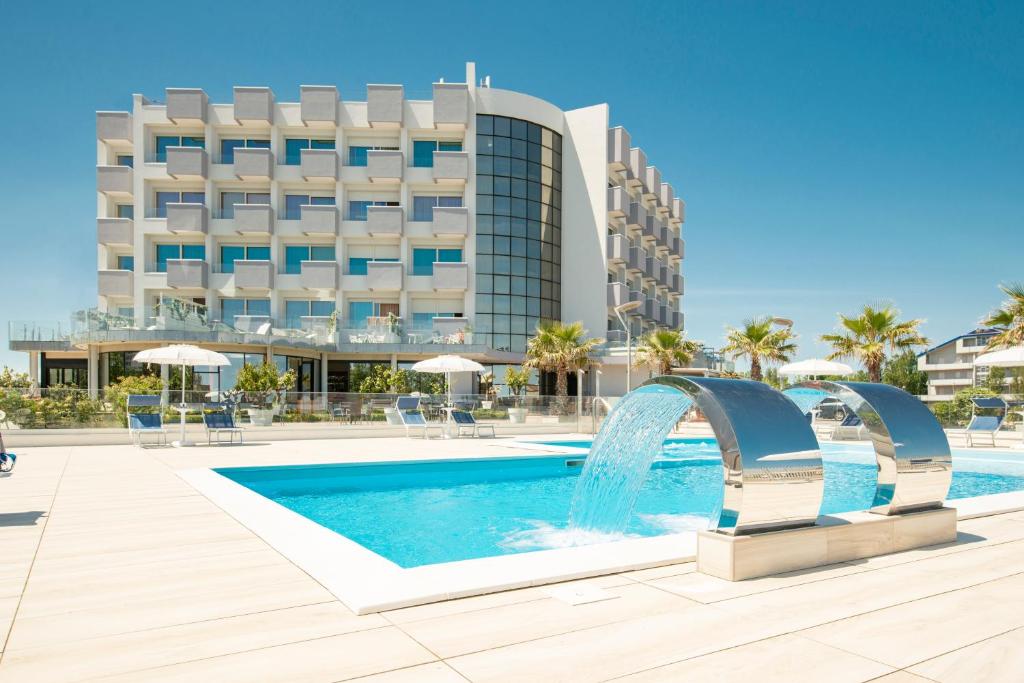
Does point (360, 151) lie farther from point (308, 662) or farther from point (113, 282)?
point (308, 662)

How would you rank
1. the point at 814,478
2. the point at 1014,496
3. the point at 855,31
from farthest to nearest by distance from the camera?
the point at 855,31 → the point at 1014,496 → the point at 814,478

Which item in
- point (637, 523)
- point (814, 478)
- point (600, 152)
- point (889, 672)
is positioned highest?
point (600, 152)

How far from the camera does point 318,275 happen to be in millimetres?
36344

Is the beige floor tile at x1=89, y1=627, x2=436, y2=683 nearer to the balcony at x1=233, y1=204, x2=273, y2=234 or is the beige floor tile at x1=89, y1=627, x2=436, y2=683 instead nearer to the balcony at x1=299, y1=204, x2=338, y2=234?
the balcony at x1=299, y1=204, x2=338, y2=234

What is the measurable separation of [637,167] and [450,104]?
1377 cm

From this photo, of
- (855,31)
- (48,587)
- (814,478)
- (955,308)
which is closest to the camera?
(48,587)

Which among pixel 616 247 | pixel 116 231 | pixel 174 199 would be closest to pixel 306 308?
pixel 174 199

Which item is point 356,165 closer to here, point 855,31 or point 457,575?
point 855,31

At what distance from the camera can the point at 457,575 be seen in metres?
4.63

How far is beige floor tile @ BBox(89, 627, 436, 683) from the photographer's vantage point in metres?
3.07

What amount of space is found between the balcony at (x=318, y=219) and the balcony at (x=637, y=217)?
17343 millimetres

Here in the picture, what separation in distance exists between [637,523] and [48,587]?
6.58 m

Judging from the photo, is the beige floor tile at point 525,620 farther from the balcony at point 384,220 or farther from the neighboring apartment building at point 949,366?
the neighboring apartment building at point 949,366

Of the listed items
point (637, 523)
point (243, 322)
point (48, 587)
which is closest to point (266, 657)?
point (48, 587)
